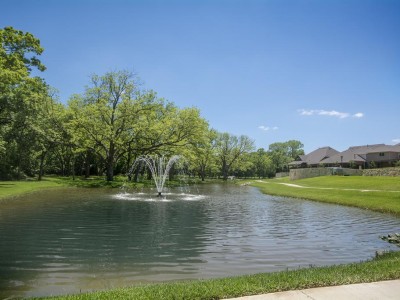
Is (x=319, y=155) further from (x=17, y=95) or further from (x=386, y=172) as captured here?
(x=17, y=95)

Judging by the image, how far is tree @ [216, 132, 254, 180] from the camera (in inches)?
4119

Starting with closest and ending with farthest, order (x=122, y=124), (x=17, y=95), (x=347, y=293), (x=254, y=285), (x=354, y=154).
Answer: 1. (x=347, y=293)
2. (x=254, y=285)
3. (x=17, y=95)
4. (x=122, y=124)
5. (x=354, y=154)

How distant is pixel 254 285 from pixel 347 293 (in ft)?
5.76

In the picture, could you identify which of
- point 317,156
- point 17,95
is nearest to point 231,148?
point 317,156

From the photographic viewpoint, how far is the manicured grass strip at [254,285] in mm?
6434

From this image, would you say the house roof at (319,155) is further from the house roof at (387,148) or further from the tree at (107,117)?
the tree at (107,117)

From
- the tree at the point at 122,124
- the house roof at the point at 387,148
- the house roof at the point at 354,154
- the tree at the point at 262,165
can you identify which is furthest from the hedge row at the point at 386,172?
the tree at the point at 262,165

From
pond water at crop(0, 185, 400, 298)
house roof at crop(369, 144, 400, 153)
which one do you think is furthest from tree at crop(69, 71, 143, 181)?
house roof at crop(369, 144, 400, 153)

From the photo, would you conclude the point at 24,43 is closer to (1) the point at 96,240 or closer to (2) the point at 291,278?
(1) the point at 96,240

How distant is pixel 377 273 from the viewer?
7.65 m

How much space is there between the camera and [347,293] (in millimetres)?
6473

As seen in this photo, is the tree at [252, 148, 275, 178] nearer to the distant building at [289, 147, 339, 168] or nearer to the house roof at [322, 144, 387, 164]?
the distant building at [289, 147, 339, 168]

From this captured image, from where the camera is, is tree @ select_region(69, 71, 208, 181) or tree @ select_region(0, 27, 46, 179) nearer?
tree @ select_region(0, 27, 46, 179)

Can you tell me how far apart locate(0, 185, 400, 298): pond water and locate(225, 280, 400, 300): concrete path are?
3.02 m
